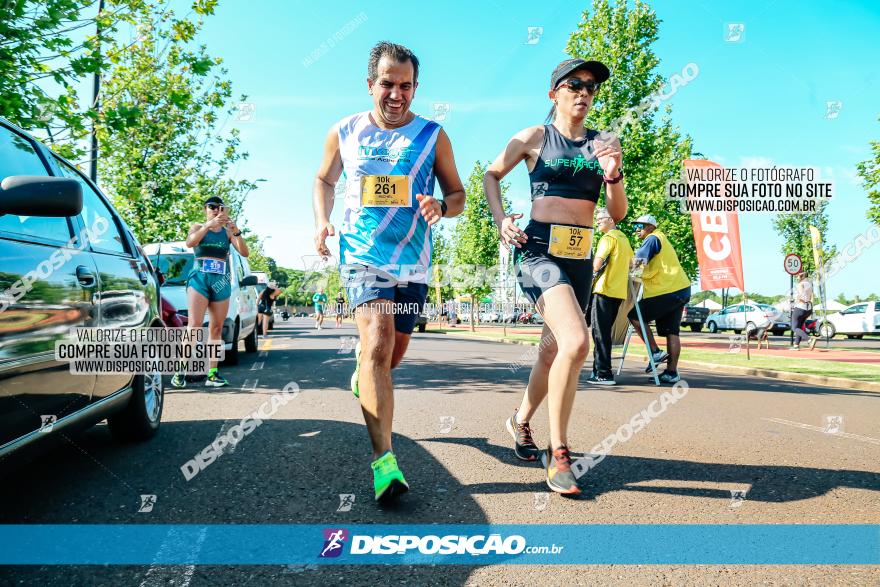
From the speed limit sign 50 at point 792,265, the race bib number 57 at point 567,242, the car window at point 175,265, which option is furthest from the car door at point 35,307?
the speed limit sign 50 at point 792,265

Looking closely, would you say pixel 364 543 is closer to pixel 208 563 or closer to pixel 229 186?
pixel 208 563

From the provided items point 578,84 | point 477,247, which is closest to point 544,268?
point 578,84

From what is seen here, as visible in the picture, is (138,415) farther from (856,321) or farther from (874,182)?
(856,321)

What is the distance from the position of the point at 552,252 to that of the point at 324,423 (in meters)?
2.24

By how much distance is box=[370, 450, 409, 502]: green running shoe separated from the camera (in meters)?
2.63

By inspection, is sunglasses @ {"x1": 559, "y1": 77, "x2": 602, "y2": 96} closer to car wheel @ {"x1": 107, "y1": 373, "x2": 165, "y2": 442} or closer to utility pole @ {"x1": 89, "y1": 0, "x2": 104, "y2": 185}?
car wheel @ {"x1": 107, "y1": 373, "x2": 165, "y2": 442}

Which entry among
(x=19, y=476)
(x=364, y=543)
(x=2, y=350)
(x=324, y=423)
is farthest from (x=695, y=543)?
(x=19, y=476)

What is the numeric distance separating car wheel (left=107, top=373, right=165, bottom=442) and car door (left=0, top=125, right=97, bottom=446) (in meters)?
Answer: 0.81

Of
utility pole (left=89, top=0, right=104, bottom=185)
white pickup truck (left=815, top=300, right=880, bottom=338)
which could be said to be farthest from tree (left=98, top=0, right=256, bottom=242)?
white pickup truck (left=815, top=300, right=880, bottom=338)

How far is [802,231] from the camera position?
1905 inches

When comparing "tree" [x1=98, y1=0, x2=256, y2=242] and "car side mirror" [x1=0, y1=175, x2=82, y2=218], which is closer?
"car side mirror" [x1=0, y1=175, x2=82, y2=218]

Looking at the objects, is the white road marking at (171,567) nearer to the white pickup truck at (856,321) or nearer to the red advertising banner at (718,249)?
the red advertising banner at (718,249)

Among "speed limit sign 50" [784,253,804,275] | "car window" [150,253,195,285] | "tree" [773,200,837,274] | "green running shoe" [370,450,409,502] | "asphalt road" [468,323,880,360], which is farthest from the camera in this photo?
"tree" [773,200,837,274]

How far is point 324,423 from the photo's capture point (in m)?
4.58
